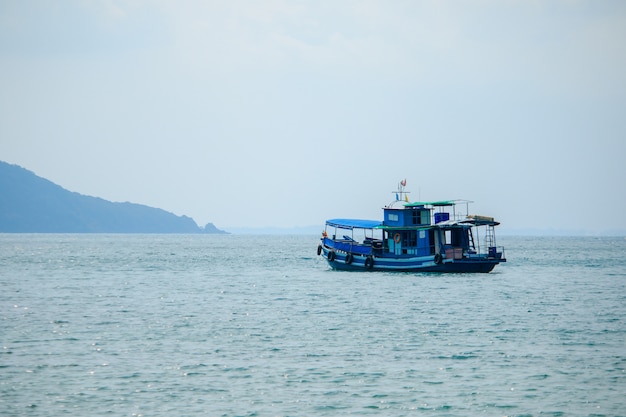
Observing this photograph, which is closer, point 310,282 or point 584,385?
point 584,385

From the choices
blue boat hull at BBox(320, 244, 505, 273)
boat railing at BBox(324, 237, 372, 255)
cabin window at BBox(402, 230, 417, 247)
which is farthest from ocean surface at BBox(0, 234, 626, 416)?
boat railing at BBox(324, 237, 372, 255)

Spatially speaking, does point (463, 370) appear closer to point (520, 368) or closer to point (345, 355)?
point (520, 368)

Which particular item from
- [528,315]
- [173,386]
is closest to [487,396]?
[173,386]

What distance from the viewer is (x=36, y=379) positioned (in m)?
26.6

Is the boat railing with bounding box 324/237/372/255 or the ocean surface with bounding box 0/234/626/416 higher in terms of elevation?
the boat railing with bounding box 324/237/372/255

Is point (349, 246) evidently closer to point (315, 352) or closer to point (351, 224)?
point (351, 224)

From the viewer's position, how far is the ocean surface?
23892 mm

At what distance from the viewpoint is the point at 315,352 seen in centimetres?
3167

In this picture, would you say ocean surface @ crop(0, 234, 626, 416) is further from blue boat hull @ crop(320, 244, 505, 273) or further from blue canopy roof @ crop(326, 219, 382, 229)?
blue canopy roof @ crop(326, 219, 382, 229)

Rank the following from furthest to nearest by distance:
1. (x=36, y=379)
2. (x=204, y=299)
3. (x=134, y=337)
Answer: (x=204, y=299) < (x=134, y=337) < (x=36, y=379)

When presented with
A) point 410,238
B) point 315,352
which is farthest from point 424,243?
point 315,352

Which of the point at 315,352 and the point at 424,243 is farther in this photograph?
the point at 424,243

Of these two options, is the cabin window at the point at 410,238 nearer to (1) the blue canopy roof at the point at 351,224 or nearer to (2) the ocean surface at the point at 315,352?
(1) the blue canopy roof at the point at 351,224

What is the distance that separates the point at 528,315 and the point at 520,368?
16.4m
